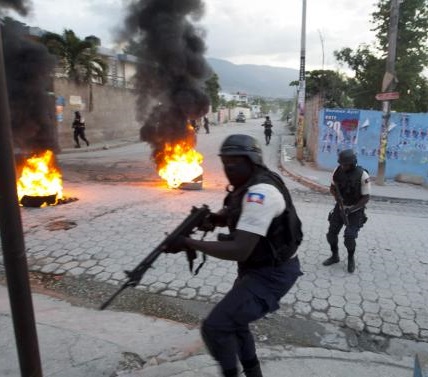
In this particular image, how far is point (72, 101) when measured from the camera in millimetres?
18172

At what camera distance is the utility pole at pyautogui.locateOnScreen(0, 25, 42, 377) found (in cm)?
180

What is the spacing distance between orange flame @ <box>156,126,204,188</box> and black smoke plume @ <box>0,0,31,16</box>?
16.8 feet

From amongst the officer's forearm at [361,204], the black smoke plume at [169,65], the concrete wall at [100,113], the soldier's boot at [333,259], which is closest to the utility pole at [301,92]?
the black smoke plume at [169,65]

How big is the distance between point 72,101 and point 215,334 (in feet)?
58.8

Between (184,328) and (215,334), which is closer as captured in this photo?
(215,334)

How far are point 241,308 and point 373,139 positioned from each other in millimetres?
9965

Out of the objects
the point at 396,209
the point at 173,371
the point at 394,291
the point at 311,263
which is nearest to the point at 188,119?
the point at 396,209

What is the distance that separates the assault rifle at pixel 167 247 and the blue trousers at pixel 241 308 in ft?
1.22

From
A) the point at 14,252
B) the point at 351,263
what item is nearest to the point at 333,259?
the point at 351,263

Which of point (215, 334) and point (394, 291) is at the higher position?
point (215, 334)

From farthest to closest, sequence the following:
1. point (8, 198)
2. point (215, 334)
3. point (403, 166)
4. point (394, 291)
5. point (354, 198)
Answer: point (403, 166) → point (354, 198) → point (394, 291) → point (215, 334) → point (8, 198)

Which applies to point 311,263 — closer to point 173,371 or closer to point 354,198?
point 354,198

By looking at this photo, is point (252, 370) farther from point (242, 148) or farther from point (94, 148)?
point (94, 148)

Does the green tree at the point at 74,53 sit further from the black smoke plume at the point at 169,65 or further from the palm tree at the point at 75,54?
the black smoke plume at the point at 169,65
